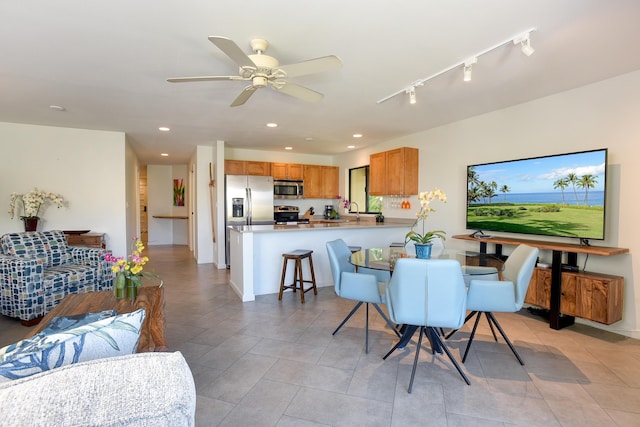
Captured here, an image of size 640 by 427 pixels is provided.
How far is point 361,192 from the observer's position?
6938 millimetres

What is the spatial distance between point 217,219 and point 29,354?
5492 millimetres

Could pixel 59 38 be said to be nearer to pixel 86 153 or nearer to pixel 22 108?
pixel 22 108

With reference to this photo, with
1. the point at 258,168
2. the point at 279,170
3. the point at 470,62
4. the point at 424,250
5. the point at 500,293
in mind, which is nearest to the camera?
the point at 500,293

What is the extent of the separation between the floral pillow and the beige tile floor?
113cm

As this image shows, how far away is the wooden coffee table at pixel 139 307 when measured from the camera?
1.67 meters

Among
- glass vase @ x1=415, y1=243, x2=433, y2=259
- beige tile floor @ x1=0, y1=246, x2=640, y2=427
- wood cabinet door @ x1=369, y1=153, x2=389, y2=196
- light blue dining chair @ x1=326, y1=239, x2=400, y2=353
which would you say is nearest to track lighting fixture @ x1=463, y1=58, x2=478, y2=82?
glass vase @ x1=415, y1=243, x2=433, y2=259

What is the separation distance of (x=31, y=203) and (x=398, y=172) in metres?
5.50

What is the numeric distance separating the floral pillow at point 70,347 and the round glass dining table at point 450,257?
1.88 metres

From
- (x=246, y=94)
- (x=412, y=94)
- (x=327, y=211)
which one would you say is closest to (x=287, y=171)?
(x=327, y=211)

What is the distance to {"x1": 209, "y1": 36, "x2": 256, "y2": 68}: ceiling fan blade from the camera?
174cm

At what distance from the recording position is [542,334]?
3.01 meters

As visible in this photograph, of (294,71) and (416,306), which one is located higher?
(294,71)

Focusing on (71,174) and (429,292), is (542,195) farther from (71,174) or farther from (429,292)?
(71,174)

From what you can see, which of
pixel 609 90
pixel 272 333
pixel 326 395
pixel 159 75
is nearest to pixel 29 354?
pixel 326 395
